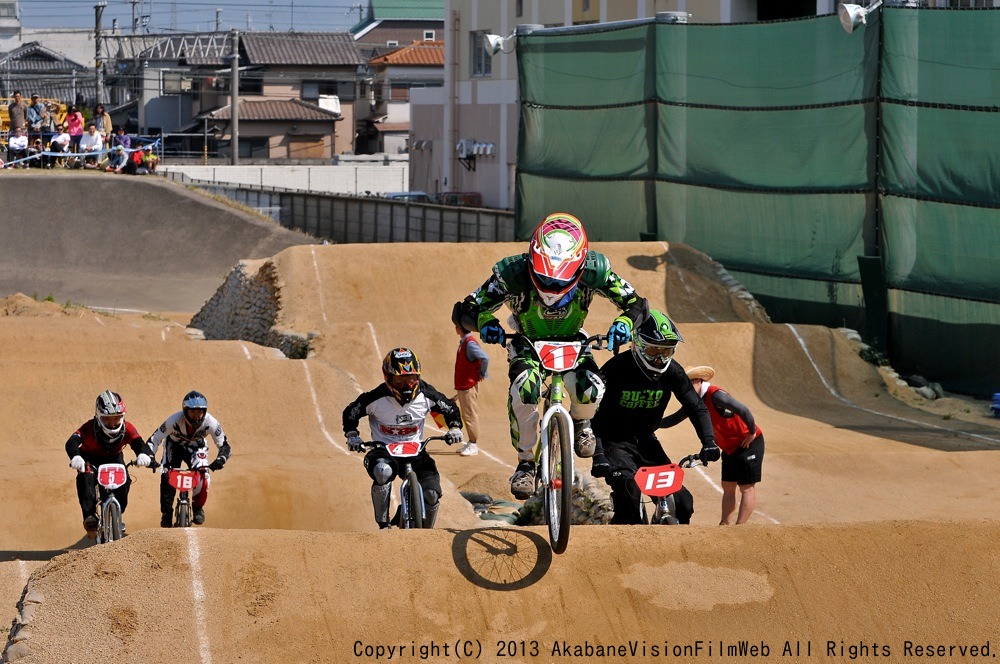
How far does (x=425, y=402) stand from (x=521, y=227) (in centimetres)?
1853

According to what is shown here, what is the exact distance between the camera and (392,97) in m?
82.4

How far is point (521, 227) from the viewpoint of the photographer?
28656mm

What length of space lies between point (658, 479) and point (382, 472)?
87.9 inches

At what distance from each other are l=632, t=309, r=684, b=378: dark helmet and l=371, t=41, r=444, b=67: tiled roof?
74934 millimetres

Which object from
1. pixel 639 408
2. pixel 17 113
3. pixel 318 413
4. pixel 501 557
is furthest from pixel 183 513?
pixel 17 113

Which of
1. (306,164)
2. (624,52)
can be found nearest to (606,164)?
(624,52)

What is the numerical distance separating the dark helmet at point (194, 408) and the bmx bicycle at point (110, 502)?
2.22 feet

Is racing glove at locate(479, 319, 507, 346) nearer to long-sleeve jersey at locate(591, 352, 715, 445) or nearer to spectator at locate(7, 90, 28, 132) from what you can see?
long-sleeve jersey at locate(591, 352, 715, 445)

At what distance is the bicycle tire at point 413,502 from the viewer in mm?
10141

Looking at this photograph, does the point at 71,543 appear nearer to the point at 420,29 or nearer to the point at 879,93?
the point at 879,93

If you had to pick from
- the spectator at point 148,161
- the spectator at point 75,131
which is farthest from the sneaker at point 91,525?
the spectator at point 148,161

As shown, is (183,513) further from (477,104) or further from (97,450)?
(477,104)

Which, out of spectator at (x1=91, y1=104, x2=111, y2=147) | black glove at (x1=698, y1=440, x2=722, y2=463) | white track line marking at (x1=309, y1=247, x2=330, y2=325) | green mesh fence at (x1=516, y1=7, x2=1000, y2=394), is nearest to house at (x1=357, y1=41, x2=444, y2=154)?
spectator at (x1=91, y1=104, x2=111, y2=147)

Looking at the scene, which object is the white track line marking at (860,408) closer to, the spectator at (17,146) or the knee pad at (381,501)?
the knee pad at (381,501)
